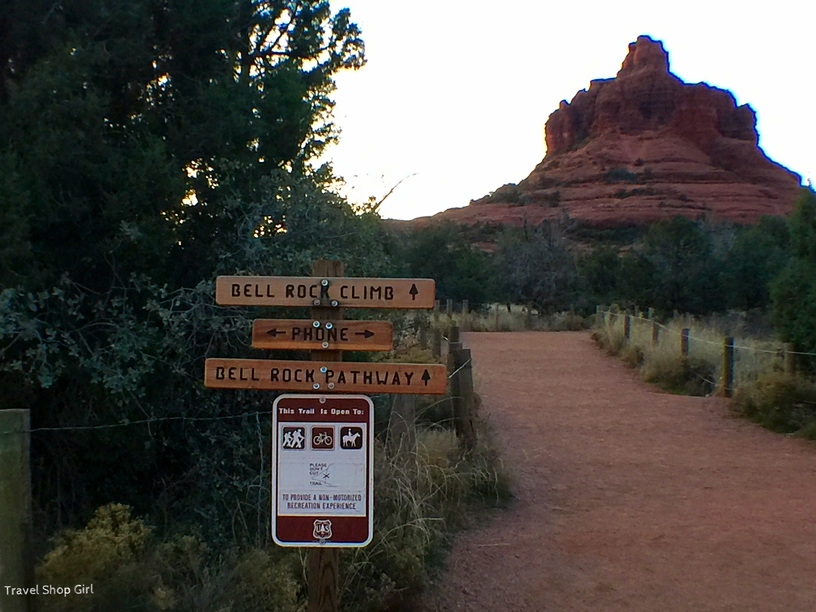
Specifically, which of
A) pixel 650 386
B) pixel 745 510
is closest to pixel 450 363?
pixel 745 510

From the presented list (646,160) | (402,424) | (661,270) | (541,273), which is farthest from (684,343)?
(646,160)

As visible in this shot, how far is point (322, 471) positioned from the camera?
4016 mm

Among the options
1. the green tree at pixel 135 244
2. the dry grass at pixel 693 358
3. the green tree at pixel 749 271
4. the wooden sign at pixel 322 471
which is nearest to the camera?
the wooden sign at pixel 322 471

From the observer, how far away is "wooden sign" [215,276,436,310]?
4074 mm

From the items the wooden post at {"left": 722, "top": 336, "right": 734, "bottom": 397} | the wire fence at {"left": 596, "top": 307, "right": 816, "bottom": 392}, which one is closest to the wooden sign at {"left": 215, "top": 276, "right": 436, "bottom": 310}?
the wire fence at {"left": 596, "top": 307, "right": 816, "bottom": 392}

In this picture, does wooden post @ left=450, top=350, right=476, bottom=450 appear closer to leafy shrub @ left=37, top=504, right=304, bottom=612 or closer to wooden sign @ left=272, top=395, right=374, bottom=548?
leafy shrub @ left=37, top=504, right=304, bottom=612

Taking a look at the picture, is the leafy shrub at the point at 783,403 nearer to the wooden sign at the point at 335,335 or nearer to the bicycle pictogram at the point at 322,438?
the wooden sign at the point at 335,335

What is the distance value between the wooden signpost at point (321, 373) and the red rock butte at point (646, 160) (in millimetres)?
76256

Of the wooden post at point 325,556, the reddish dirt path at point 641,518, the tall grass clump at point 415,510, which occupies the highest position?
the wooden post at point 325,556

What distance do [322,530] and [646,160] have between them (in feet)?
326

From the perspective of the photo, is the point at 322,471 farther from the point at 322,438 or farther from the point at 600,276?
the point at 600,276

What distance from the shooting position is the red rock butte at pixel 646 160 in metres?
84.6

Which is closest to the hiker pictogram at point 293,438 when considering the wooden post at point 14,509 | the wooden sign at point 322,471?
the wooden sign at point 322,471

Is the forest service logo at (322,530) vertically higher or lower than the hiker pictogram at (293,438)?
lower
